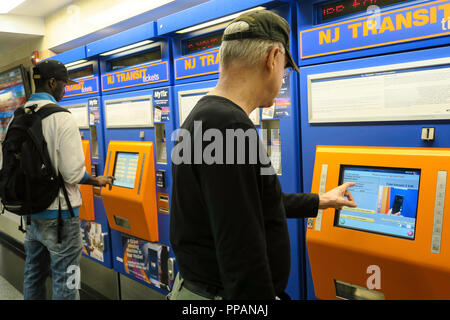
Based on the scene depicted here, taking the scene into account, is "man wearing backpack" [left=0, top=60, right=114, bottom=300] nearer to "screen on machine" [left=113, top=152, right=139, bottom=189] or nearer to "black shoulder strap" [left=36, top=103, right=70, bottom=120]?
"black shoulder strap" [left=36, top=103, right=70, bottom=120]

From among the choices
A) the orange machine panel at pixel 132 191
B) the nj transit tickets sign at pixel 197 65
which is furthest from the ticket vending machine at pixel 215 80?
the orange machine panel at pixel 132 191

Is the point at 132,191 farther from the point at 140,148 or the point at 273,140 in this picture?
the point at 273,140

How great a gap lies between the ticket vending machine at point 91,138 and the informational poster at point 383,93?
7.58 ft

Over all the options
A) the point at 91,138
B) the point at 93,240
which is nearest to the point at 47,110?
the point at 91,138

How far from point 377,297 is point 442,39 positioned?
1.12 meters

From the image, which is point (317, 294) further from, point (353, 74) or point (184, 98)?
point (184, 98)

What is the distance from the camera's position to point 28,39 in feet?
18.1

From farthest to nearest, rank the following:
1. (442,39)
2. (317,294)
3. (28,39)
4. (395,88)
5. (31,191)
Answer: (28,39)
(31,191)
(317,294)
(395,88)
(442,39)

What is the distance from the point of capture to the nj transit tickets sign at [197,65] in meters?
2.38

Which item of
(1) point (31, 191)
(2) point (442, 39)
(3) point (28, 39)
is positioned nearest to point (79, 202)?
(1) point (31, 191)

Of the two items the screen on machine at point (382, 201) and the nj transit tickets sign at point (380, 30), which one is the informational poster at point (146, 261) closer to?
the screen on machine at point (382, 201)

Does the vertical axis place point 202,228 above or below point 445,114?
below

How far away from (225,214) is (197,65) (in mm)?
1669

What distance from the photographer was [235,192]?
1.04m
